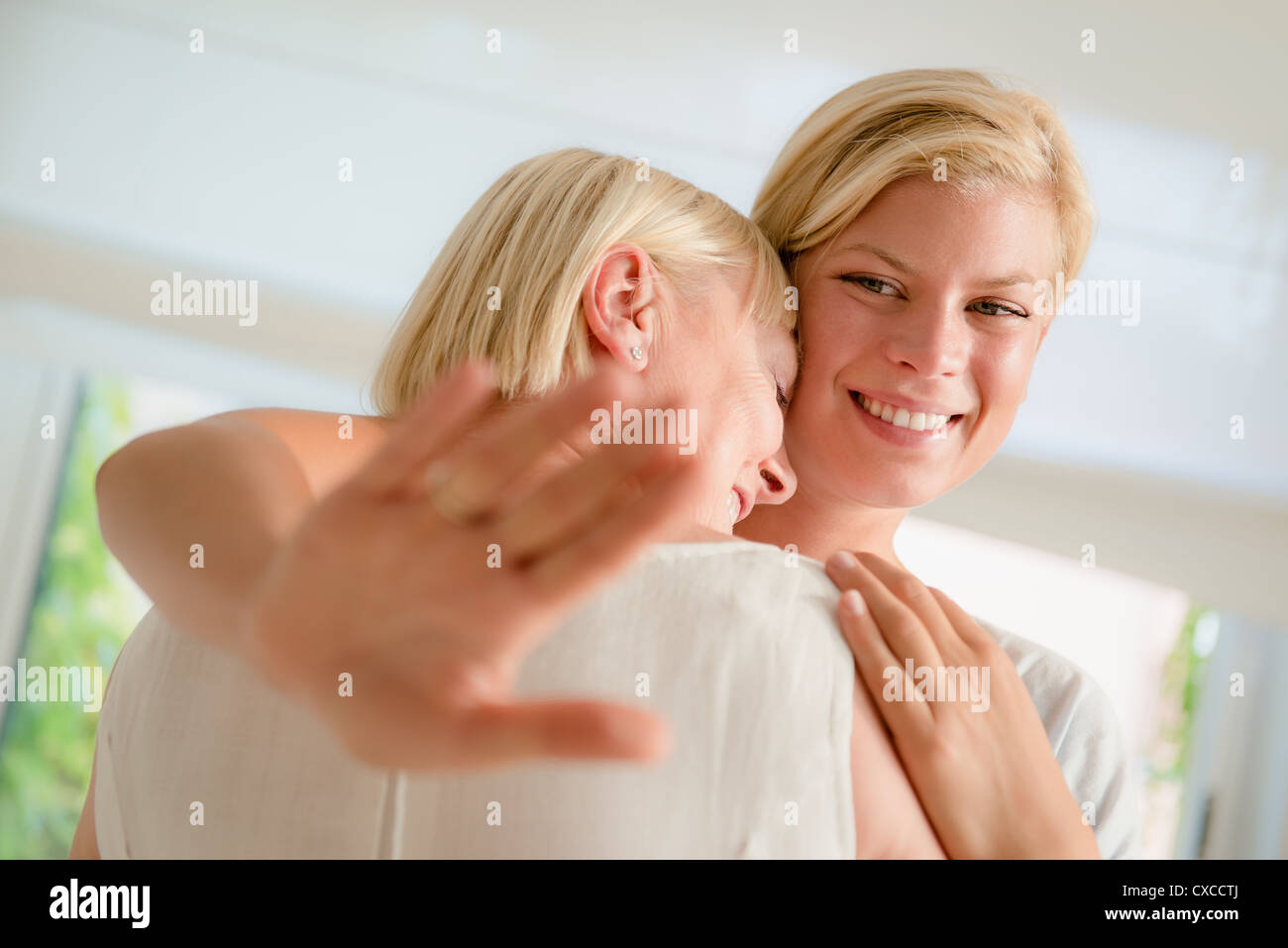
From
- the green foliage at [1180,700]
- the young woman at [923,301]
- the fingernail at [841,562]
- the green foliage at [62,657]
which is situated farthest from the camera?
the green foliage at [62,657]

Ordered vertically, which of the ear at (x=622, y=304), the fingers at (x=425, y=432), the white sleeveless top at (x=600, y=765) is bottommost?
the white sleeveless top at (x=600, y=765)

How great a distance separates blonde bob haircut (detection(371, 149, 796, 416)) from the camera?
0.93 m

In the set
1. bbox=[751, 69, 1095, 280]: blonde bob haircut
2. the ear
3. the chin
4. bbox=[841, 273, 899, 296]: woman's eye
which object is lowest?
the chin

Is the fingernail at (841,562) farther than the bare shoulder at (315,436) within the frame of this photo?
Yes

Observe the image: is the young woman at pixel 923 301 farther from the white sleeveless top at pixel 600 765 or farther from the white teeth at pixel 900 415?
the white sleeveless top at pixel 600 765

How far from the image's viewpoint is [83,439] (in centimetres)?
377

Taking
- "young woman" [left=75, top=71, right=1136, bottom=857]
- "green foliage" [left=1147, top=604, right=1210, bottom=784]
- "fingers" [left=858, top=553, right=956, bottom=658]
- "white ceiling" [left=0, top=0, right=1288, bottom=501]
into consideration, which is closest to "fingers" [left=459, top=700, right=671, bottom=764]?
"fingers" [left=858, top=553, right=956, bottom=658]

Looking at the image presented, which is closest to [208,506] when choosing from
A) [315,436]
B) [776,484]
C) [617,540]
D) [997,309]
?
[315,436]

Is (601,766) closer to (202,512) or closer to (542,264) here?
(202,512)

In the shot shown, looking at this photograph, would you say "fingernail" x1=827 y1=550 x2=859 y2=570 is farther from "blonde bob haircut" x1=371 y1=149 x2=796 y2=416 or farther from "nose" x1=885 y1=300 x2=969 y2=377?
"nose" x1=885 y1=300 x2=969 y2=377

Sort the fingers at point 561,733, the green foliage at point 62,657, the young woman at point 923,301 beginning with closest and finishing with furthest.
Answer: the fingers at point 561,733, the young woman at point 923,301, the green foliage at point 62,657

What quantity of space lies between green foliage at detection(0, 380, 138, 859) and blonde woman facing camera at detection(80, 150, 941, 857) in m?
Answer: 3.05

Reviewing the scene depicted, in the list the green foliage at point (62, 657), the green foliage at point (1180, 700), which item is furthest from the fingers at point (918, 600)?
the green foliage at point (62, 657)

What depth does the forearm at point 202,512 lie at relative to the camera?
1.81 ft
